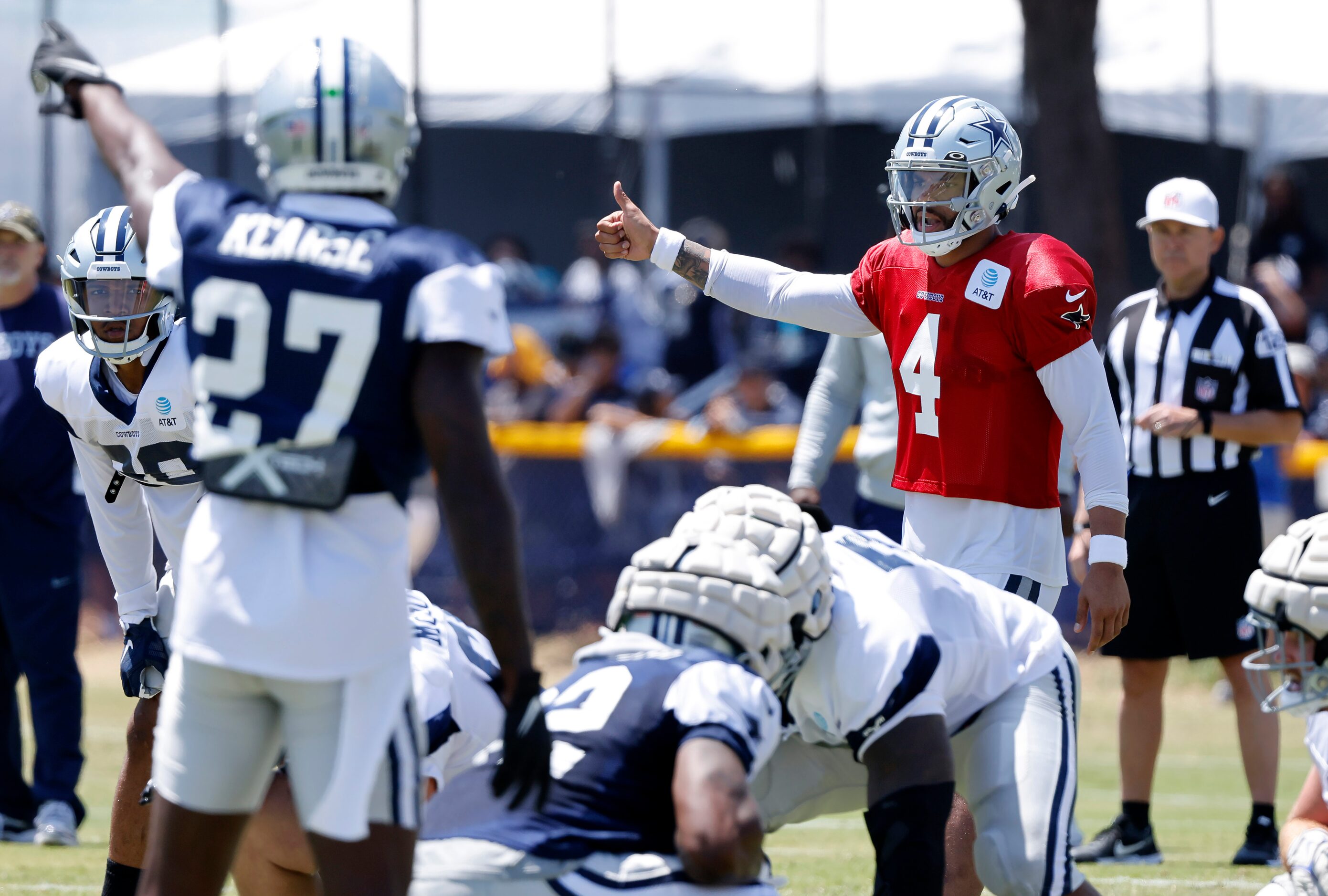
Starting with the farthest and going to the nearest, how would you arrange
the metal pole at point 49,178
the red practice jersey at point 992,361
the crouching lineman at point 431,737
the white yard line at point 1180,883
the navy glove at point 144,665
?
the metal pole at point 49,178 < the white yard line at point 1180,883 < the navy glove at point 144,665 < the red practice jersey at point 992,361 < the crouching lineman at point 431,737

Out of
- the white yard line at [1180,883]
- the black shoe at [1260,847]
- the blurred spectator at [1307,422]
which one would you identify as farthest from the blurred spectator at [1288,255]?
the white yard line at [1180,883]

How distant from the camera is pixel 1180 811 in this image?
23.8 feet

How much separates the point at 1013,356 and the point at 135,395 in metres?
2.29

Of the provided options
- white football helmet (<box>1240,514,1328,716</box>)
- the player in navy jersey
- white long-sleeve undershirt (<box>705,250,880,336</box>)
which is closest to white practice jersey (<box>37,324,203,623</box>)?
white long-sleeve undershirt (<box>705,250,880,336</box>)

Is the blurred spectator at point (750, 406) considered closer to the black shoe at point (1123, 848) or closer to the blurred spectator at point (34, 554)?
the blurred spectator at point (34, 554)

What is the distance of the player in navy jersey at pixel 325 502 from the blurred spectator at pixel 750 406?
8.03 m

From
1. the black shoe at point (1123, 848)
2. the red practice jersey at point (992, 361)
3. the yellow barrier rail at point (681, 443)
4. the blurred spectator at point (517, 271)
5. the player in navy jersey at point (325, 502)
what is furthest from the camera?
the blurred spectator at point (517, 271)

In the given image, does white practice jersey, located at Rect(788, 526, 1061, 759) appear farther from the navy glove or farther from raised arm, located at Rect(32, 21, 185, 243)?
the navy glove

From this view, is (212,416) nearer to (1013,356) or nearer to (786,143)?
(1013,356)

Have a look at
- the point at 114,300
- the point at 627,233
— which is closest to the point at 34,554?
the point at 114,300

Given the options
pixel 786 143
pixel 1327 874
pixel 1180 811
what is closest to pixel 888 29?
→ pixel 786 143

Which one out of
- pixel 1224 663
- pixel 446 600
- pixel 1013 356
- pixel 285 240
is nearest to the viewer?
pixel 285 240

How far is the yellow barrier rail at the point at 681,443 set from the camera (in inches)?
424

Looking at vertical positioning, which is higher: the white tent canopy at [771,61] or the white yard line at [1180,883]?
the white tent canopy at [771,61]
